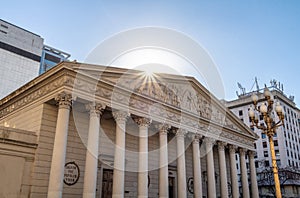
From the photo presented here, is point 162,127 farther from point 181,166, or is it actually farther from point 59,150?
point 59,150

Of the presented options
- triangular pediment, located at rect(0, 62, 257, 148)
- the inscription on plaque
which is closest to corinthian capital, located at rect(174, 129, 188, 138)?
triangular pediment, located at rect(0, 62, 257, 148)

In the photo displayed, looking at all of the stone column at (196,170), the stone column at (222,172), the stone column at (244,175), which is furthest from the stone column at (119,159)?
the stone column at (244,175)

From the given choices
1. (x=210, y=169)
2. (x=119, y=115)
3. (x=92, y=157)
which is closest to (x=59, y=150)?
(x=92, y=157)

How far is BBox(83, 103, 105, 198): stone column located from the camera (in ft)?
42.2

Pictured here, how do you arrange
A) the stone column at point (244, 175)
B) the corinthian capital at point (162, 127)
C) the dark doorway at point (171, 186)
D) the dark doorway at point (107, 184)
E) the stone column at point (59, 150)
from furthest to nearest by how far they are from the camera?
the stone column at point (244, 175) → the dark doorway at point (171, 186) → the corinthian capital at point (162, 127) → the dark doorway at point (107, 184) → the stone column at point (59, 150)

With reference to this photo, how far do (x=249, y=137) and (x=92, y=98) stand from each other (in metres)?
16.4

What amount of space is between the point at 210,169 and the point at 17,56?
30628 millimetres

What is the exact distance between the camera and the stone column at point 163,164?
16109 millimetres

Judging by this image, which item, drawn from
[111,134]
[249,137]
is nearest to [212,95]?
[249,137]

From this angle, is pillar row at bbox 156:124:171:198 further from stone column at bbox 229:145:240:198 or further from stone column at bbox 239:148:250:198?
stone column at bbox 239:148:250:198

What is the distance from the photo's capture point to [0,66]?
36.4 meters

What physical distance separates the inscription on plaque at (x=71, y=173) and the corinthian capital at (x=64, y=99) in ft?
10.5

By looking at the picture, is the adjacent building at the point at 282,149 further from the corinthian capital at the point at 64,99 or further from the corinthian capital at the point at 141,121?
the corinthian capital at the point at 64,99

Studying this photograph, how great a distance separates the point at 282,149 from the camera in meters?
45.8
